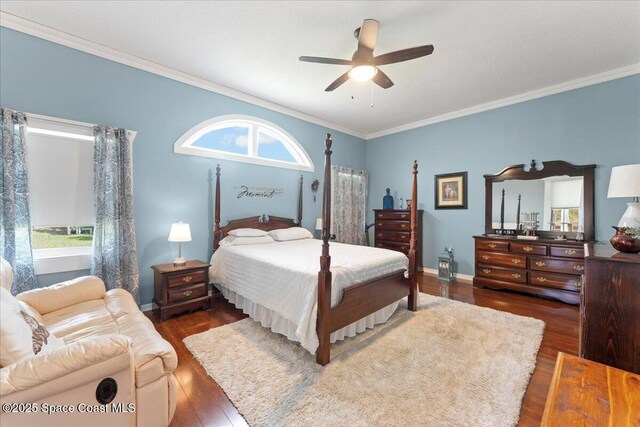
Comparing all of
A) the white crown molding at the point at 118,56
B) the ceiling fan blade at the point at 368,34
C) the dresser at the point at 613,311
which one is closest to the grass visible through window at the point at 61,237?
the white crown molding at the point at 118,56

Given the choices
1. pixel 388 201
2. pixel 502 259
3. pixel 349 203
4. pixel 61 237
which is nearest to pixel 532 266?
pixel 502 259

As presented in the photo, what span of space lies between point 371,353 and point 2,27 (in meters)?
4.65

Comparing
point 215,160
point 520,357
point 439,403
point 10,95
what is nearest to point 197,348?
point 439,403

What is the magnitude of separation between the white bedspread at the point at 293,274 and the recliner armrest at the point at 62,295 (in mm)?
1304

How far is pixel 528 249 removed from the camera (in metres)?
3.87

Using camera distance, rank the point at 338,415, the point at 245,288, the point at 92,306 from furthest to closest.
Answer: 1. the point at 245,288
2. the point at 92,306
3. the point at 338,415

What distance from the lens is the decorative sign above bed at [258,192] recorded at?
13.7ft

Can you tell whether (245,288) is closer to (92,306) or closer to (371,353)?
(92,306)

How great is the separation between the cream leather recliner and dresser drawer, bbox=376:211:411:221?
15.1 ft

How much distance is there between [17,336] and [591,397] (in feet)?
7.88

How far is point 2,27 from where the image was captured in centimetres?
250

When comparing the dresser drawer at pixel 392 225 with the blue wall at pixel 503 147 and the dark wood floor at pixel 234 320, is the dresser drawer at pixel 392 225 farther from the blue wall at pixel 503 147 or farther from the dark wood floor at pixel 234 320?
the dark wood floor at pixel 234 320

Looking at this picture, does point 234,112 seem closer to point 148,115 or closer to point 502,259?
point 148,115

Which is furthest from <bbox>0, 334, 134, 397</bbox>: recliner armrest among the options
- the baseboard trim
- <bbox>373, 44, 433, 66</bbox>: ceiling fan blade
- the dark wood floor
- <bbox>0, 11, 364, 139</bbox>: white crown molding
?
the baseboard trim
